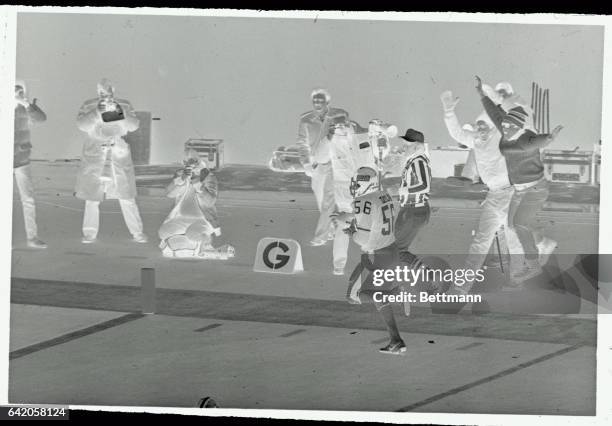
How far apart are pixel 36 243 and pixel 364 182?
221 cm

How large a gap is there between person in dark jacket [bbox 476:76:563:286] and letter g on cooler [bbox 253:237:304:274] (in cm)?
142

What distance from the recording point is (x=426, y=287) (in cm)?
1118

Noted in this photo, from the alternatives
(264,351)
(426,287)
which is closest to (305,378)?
(264,351)

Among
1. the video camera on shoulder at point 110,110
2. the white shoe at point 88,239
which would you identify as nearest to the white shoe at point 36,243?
the white shoe at point 88,239

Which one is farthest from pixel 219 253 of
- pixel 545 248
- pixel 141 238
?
pixel 545 248

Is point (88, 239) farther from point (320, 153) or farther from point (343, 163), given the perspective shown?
point (343, 163)

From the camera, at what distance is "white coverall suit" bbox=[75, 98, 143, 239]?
11477mm

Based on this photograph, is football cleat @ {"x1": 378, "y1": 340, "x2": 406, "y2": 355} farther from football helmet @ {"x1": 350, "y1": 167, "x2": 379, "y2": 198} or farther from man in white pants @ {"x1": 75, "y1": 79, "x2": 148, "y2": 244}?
man in white pants @ {"x1": 75, "y1": 79, "x2": 148, "y2": 244}

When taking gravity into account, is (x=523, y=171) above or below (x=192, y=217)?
above

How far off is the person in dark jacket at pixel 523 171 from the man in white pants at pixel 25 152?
289cm

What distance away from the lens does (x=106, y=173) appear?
11.5 metres

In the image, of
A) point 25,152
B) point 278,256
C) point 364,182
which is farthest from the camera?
point 278,256

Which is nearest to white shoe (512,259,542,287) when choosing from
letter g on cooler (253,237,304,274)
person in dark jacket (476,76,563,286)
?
person in dark jacket (476,76,563,286)

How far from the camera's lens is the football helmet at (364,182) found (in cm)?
1101
